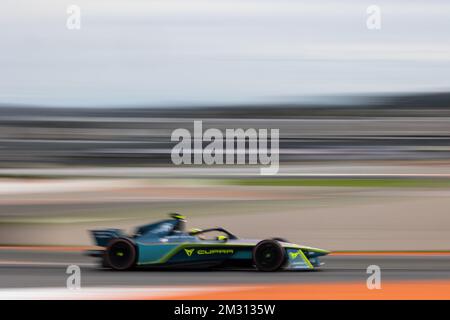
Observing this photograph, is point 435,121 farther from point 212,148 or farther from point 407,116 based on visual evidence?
point 212,148

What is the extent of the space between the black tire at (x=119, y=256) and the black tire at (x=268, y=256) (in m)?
1.08

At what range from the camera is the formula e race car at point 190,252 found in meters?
5.83

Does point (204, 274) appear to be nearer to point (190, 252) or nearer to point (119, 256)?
point (190, 252)

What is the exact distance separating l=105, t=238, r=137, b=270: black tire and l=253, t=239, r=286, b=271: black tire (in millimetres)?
1081

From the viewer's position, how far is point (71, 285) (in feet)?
17.5

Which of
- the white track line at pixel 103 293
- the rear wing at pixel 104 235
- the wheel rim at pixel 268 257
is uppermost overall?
the rear wing at pixel 104 235

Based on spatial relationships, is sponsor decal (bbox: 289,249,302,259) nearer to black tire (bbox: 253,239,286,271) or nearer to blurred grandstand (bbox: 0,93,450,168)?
black tire (bbox: 253,239,286,271)

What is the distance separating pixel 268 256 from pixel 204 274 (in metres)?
0.58

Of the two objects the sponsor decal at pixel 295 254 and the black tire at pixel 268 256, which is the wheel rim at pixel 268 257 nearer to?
the black tire at pixel 268 256

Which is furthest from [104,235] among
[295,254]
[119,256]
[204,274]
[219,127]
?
[219,127]

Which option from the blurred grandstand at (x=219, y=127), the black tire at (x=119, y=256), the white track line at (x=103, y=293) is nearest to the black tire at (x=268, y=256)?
the white track line at (x=103, y=293)
